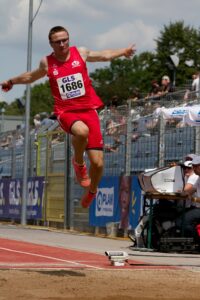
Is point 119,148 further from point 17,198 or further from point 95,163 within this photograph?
point 95,163

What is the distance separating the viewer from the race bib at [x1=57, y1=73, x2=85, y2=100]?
1116cm

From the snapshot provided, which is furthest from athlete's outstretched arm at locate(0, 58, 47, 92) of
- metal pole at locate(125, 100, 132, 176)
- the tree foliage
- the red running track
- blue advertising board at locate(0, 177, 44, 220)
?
the tree foliage

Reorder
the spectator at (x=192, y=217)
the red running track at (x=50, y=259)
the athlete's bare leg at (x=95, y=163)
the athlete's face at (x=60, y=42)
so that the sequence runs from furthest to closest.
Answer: the spectator at (x=192, y=217) → the red running track at (x=50, y=259) → the athlete's bare leg at (x=95, y=163) → the athlete's face at (x=60, y=42)

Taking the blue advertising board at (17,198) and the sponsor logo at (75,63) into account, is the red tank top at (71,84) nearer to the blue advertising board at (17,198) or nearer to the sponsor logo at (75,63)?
the sponsor logo at (75,63)

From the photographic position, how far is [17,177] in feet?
96.0

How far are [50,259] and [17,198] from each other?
15.2 metres

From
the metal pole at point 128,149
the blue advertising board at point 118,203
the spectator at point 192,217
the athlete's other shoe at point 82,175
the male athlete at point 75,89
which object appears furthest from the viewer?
the metal pole at point 128,149

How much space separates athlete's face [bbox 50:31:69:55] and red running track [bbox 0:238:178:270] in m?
3.02

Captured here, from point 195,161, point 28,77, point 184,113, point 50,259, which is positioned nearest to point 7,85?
point 28,77

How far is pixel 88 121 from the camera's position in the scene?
37.1 feet

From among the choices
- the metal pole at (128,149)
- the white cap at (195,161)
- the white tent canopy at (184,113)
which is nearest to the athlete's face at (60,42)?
the white cap at (195,161)

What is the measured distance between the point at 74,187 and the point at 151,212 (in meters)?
8.17

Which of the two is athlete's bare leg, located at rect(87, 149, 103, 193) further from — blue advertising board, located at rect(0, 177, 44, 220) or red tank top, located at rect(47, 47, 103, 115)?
blue advertising board, located at rect(0, 177, 44, 220)

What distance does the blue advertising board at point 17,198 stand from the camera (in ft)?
87.5
